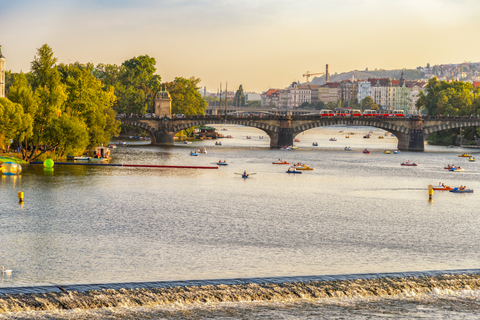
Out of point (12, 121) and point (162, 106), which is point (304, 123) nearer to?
point (162, 106)

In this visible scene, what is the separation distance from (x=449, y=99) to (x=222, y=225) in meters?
117

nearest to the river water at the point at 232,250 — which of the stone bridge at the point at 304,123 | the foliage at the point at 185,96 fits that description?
the stone bridge at the point at 304,123

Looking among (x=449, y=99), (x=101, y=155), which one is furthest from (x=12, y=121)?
(x=449, y=99)

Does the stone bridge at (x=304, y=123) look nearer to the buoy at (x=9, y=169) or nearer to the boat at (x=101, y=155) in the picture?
the boat at (x=101, y=155)

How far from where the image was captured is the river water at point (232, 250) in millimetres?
24750

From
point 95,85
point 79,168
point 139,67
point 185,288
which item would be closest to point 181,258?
point 185,288

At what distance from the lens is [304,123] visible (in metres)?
117

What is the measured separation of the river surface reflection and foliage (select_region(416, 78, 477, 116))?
6959cm

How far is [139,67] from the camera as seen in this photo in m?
146

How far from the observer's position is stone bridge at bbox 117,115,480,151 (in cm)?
11556

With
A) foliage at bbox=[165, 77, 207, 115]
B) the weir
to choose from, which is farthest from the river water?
foliage at bbox=[165, 77, 207, 115]

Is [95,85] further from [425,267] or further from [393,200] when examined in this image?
[425,267]

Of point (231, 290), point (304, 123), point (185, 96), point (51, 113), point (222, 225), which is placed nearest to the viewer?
point (231, 290)

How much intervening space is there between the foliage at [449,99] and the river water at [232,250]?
8411 cm
